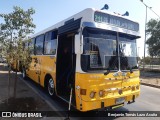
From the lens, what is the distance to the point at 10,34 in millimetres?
7582

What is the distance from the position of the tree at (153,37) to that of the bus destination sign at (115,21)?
26.6 meters

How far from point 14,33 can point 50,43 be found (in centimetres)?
204

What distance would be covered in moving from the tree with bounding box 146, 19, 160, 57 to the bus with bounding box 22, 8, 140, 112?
26659 mm

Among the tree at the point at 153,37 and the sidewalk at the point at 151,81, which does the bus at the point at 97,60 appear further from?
the tree at the point at 153,37

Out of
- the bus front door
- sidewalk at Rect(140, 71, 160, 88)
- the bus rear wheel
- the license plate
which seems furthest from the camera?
sidewalk at Rect(140, 71, 160, 88)

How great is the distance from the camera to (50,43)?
30.7 feet

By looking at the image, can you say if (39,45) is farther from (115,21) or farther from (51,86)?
(115,21)

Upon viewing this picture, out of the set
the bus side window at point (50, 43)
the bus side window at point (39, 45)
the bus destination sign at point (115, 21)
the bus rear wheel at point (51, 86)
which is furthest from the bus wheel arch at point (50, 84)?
the bus destination sign at point (115, 21)

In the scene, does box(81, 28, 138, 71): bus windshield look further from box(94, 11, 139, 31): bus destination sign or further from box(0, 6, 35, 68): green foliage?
box(0, 6, 35, 68): green foliage

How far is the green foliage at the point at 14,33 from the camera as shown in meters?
7.50

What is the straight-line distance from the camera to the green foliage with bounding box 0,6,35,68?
750 centimetres

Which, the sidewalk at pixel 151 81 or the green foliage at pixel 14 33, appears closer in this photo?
the green foliage at pixel 14 33

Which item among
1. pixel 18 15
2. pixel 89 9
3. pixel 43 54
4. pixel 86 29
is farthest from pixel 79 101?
pixel 43 54

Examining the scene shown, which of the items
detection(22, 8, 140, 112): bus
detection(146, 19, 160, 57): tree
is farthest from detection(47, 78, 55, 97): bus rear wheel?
detection(146, 19, 160, 57): tree
